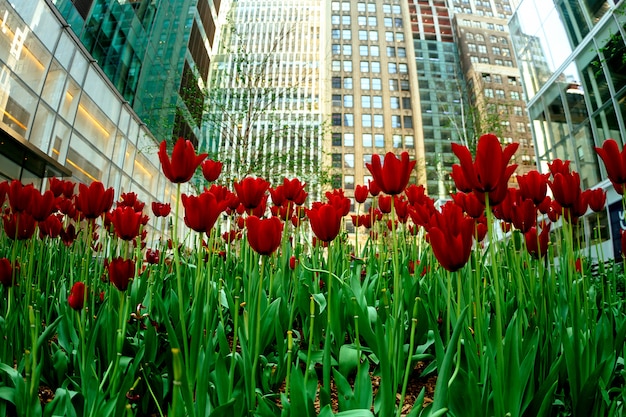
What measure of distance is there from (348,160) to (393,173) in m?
49.7

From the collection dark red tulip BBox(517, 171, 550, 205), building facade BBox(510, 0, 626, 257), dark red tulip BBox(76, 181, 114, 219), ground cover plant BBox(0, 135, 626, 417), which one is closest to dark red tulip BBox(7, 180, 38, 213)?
ground cover plant BBox(0, 135, 626, 417)

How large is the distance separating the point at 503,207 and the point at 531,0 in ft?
61.1

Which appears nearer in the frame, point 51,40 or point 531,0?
point 51,40

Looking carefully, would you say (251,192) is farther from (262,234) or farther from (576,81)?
(576,81)

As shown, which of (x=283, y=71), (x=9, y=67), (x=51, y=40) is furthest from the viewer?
(x=283, y=71)

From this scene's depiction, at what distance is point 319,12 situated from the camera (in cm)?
6606

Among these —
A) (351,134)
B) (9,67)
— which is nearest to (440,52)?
(351,134)

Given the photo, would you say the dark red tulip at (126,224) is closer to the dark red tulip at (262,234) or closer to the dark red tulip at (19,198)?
the dark red tulip at (19,198)

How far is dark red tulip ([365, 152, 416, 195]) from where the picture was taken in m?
1.32

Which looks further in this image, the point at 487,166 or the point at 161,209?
the point at 161,209

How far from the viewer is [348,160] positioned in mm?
50500

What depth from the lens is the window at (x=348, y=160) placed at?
1972 inches

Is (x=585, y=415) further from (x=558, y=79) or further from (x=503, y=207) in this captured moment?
(x=558, y=79)

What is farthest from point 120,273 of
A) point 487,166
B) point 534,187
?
point 534,187
